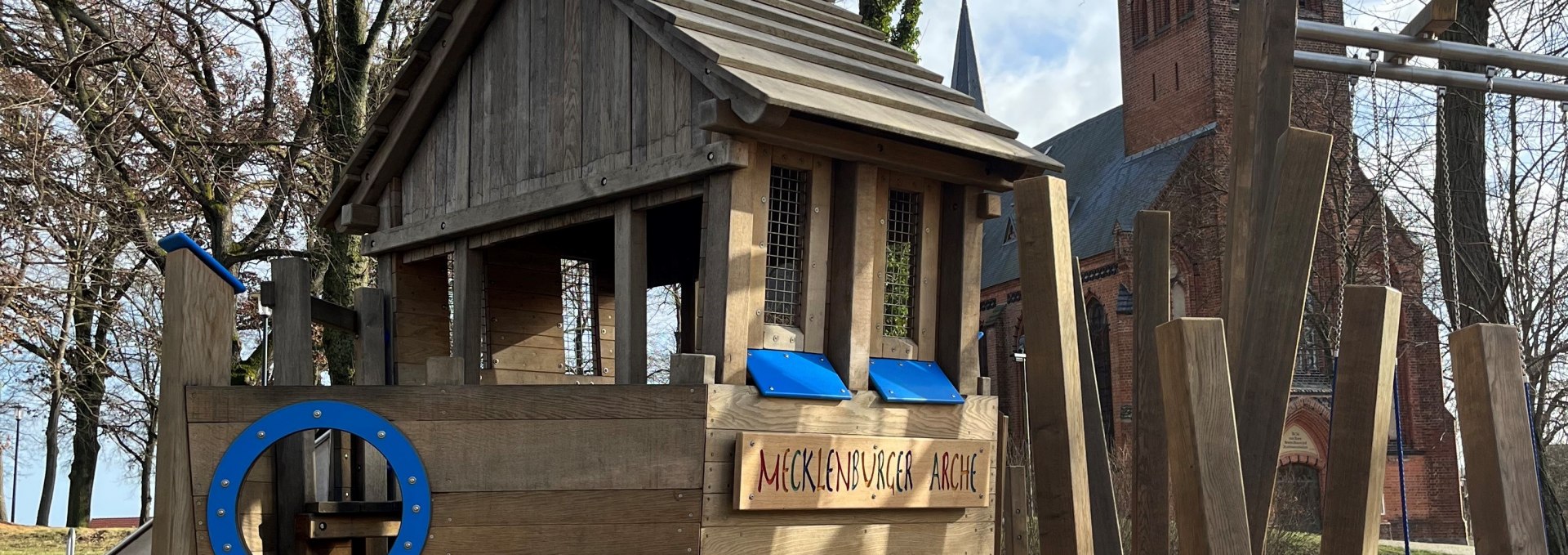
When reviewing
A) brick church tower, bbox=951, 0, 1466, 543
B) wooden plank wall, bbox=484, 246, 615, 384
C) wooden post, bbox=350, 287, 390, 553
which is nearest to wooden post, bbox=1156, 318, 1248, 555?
wooden plank wall, bbox=484, 246, 615, 384

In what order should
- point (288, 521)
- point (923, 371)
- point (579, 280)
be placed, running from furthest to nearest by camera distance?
1. point (579, 280)
2. point (923, 371)
3. point (288, 521)

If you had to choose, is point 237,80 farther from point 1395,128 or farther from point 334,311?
point 1395,128

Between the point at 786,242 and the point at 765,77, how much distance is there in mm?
764

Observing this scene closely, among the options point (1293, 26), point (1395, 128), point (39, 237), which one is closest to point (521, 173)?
point (1293, 26)

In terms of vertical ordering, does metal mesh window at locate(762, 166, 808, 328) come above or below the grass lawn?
above

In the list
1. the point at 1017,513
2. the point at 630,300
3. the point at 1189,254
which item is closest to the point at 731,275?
the point at 630,300

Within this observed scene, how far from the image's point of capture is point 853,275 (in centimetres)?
590

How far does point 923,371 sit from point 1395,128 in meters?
14.3

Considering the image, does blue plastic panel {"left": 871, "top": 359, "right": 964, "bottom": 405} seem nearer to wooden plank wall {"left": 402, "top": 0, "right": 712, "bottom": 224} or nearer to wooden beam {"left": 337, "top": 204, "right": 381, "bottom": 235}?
wooden plank wall {"left": 402, "top": 0, "right": 712, "bottom": 224}

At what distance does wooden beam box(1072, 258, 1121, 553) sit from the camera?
5.21 meters

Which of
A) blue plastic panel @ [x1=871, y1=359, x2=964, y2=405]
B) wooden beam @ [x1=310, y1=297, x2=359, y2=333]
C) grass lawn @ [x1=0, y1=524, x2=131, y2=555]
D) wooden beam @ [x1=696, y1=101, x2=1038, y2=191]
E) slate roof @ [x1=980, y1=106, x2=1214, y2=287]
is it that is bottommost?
grass lawn @ [x1=0, y1=524, x2=131, y2=555]

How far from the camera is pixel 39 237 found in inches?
580

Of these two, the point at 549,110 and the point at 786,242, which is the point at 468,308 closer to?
the point at 549,110

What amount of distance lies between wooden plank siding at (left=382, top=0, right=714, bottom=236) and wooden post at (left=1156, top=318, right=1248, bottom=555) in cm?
265
